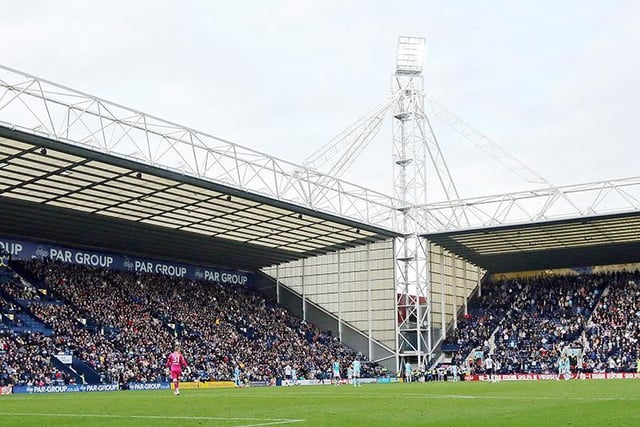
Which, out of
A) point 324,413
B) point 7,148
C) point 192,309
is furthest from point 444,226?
point 324,413

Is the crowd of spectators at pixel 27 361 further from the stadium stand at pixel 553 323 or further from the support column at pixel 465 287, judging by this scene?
the support column at pixel 465 287

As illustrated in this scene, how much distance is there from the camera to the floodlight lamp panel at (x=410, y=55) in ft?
226

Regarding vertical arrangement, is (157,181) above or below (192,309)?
above

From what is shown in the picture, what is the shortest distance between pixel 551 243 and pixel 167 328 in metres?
30.4

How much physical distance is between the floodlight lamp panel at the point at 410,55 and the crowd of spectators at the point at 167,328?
2301 cm

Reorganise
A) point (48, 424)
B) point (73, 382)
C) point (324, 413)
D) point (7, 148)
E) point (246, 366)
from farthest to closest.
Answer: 1. point (246, 366)
2. point (73, 382)
3. point (7, 148)
4. point (324, 413)
5. point (48, 424)

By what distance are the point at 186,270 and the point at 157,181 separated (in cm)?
2238

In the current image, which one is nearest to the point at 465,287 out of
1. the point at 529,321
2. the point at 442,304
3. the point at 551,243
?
the point at 442,304

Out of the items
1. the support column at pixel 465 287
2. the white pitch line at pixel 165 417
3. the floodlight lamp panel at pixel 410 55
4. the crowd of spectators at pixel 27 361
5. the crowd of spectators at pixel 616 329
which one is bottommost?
the white pitch line at pixel 165 417

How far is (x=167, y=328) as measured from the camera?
59.2 meters

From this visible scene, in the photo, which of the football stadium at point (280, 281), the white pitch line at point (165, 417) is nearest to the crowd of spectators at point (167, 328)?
the football stadium at point (280, 281)

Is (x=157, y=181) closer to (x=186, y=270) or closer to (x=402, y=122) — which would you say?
(x=186, y=270)

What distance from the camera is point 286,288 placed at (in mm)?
73812

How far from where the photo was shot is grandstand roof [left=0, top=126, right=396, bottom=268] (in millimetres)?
42656
